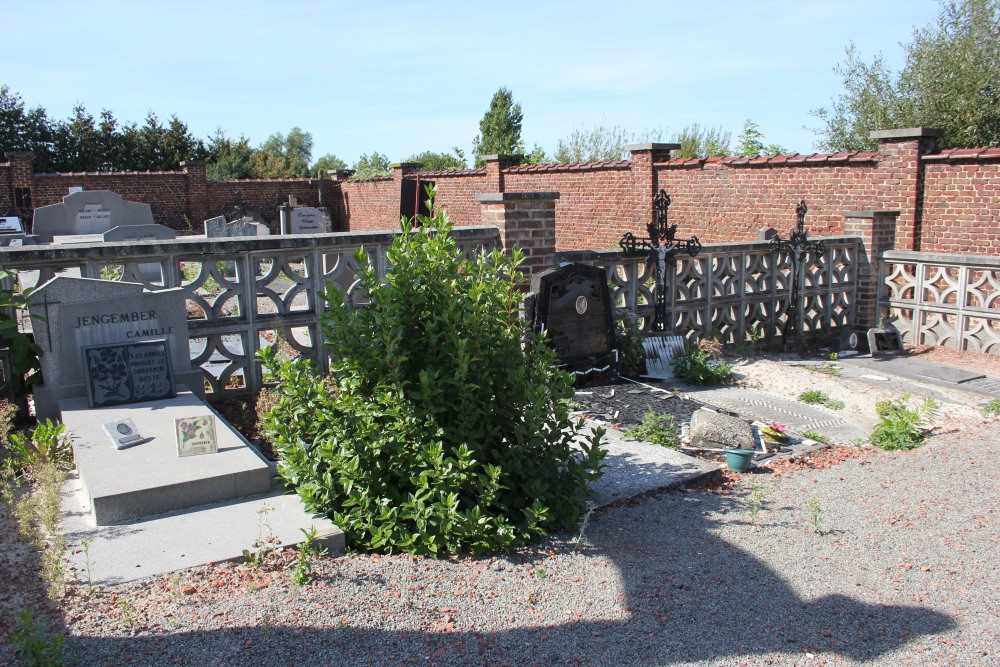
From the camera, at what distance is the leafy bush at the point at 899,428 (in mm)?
6465

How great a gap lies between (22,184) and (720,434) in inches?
900

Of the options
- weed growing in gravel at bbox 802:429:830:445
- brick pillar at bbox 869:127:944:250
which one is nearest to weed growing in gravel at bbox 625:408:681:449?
weed growing in gravel at bbox 802:429:830:445

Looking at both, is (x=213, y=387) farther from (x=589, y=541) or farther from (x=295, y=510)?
(x=589, y=541)

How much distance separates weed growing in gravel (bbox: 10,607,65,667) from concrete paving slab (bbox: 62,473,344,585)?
22.4 inches

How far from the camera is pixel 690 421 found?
6.64 meters

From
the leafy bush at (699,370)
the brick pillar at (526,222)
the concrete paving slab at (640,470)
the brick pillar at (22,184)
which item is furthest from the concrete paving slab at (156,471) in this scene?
the brick pillar at (22,184)

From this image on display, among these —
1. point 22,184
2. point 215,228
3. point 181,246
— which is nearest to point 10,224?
point 22,184

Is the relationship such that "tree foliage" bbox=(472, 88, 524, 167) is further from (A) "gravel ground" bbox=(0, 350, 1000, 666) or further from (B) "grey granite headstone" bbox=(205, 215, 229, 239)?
(A) "gravel ground" bbox=(0, 350, 1000, 666)

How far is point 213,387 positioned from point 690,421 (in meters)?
4.06

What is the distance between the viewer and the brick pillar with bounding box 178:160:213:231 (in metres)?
25.6

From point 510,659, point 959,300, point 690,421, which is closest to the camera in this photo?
point 510,659

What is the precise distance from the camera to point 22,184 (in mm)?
22688

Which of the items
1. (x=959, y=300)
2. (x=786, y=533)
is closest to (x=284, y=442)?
(x=786, y=533)

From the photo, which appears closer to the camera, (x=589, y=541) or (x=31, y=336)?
(x=589, y=541)
